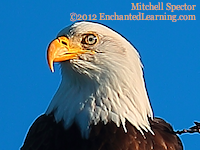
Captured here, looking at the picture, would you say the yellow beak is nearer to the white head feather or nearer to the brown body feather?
the white head feather

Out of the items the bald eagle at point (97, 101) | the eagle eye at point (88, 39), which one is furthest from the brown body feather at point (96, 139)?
the eagle eye at point (88, 39)

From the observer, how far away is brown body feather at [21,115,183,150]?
6.80 metres

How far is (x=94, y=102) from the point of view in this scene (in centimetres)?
698

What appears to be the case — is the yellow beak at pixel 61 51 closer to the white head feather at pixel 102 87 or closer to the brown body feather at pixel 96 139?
the white head feather at pixel 102 87

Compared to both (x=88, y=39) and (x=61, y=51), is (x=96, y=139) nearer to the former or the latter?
(x=61, y=51)

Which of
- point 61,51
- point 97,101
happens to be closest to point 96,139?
point 97,101

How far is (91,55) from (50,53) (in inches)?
21.4

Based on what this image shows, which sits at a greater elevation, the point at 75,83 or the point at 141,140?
the point at 75,83

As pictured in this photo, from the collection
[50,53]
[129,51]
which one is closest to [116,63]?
[129,51]

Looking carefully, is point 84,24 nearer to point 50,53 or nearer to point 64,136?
point 50,53

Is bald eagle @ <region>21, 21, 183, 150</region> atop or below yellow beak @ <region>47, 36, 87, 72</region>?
below

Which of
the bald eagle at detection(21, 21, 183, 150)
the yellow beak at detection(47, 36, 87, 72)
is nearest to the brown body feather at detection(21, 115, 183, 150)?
the bald eagle at detection(21, 21, 183, 150)

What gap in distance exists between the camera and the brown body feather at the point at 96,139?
268 inches

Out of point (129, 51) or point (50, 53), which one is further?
point (129, 51)
